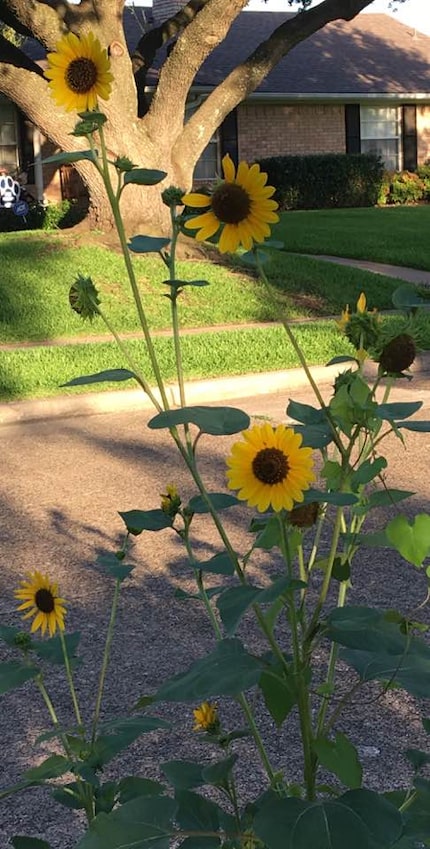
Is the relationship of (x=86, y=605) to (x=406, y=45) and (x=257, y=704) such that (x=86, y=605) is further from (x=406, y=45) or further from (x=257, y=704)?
(x=406, y=45)

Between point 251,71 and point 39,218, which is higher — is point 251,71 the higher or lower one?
the higher one

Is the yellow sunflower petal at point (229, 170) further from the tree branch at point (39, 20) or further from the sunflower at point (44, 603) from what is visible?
the tree branch at point (39, 20)

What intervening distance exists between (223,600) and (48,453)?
6.56m

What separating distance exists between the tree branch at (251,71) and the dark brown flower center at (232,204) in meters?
15.9

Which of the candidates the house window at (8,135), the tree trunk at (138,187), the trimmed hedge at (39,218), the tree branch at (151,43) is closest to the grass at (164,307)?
the tree trunk at (138,187)

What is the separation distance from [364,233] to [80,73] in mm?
20460

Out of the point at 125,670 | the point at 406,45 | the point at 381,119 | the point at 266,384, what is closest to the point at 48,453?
the point at 266,384

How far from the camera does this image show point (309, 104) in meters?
32.4

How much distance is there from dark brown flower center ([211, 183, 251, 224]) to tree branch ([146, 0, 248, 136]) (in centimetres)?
1521

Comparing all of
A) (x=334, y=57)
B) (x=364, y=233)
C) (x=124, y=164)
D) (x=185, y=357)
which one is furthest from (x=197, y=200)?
(x=334, y=57)

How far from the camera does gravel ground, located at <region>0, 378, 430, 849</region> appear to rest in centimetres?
376

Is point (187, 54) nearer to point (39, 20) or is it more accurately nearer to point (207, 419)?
point (39, 20)

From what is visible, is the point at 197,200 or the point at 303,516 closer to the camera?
the point at 197,200

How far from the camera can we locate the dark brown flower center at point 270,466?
1.83 meters
